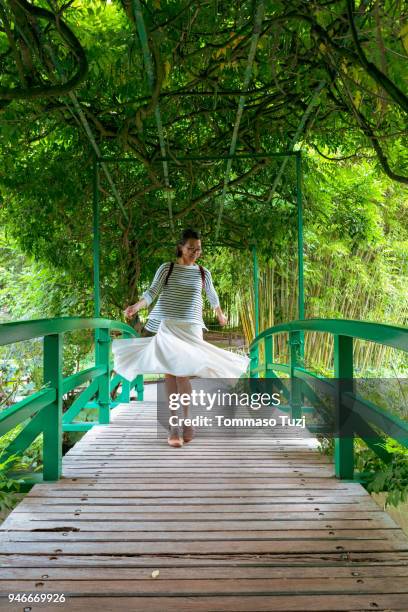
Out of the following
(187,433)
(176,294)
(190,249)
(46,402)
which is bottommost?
(187,433)

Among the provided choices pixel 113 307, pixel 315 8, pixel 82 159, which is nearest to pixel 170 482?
→ pixel 315 8

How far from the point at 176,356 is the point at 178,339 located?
153 mm

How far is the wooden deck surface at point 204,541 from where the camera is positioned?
1.46 meters

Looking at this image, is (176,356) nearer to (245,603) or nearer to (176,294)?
(176,294)

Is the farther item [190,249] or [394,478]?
[190,249]

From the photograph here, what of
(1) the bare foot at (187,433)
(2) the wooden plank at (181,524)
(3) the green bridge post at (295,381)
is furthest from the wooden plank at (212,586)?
(3) the green bridge post at (295,381)

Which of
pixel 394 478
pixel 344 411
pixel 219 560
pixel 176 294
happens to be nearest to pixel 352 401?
pixel 344 411

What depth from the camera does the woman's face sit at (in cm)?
364

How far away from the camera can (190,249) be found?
3.67 metres

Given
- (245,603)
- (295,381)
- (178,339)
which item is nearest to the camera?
(245,603)

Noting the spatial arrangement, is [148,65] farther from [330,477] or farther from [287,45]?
[330,477]

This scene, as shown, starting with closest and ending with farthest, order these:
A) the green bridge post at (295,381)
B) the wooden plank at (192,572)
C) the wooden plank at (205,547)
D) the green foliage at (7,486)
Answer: the wooden plank at (192,572), the wooden plank at (205,547), the green foliage at (7,486), the green bridge post at (295,381)

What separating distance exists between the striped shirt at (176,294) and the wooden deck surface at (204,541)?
1.19 m

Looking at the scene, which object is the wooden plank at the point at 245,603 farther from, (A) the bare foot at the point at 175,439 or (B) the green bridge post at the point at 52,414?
(A) the bare foot at the point at 175,439
